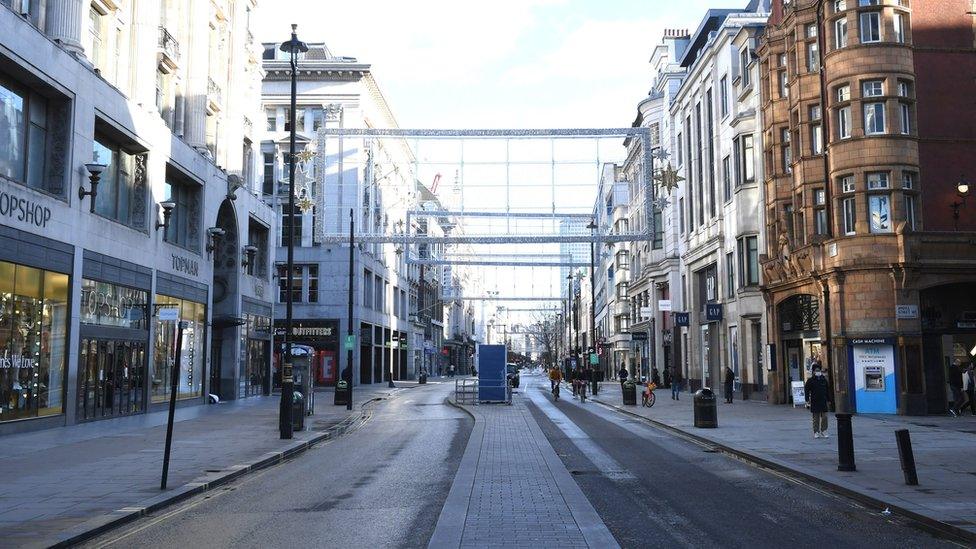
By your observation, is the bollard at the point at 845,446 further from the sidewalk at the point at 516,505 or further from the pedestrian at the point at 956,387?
the pedestrian at the point at 956,387

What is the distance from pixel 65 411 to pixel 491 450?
12.5m

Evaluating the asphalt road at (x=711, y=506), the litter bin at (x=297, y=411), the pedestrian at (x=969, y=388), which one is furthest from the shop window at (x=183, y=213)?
the pedestrian at (x=969, y=388)

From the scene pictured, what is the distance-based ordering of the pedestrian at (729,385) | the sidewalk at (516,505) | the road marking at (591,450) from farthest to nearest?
the pedestrian at (729,385)
the road marking at (591,450)
the sidewalk at (516,505)

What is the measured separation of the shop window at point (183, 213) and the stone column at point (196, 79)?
5.44 ft

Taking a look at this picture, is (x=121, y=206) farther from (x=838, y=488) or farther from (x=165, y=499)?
(x=838, y=488)

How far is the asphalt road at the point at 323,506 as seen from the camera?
938cm

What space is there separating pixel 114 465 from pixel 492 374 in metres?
22.9

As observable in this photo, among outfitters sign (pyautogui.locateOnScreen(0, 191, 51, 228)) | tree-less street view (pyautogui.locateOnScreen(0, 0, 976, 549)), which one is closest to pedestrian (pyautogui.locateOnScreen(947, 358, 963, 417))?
tree-less street view (pyautogui.locateOnScreen(0, 0, 976, 549))

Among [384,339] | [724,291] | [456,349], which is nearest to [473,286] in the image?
[456,349]

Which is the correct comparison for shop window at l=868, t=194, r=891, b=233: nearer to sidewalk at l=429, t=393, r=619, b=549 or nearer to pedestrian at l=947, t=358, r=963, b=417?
pedestrian at l=947, t=358, r=963, b=417

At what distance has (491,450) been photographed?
18.2 meters

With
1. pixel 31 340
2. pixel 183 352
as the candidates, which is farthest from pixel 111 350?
pixel 183 352

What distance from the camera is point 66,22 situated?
23469 millimetres

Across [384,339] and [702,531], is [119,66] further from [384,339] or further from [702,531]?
[384,339]
